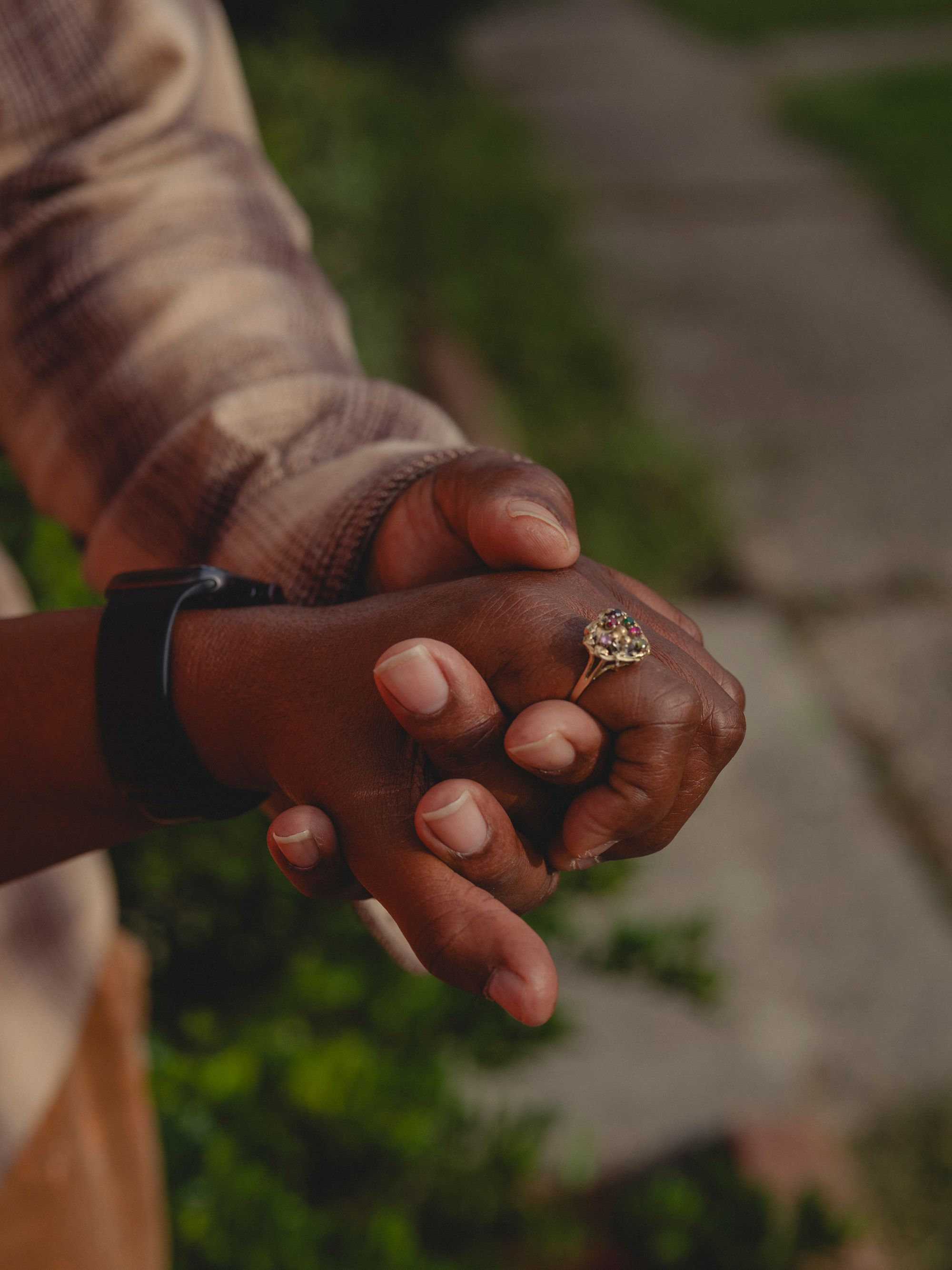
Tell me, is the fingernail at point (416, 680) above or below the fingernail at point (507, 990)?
above

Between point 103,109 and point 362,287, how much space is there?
11.5 ft

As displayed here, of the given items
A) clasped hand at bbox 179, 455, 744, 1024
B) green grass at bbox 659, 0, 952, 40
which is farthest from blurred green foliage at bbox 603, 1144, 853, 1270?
green grass at bbox 659, 0, 952, 40

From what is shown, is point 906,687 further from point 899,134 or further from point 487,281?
point 899,134

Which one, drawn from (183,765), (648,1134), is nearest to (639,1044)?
(648,1134)

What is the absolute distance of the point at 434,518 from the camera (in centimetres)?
114

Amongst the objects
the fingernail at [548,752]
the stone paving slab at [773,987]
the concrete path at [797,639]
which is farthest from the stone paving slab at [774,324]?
the fingernail at [548,752]

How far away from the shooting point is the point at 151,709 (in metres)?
0.99

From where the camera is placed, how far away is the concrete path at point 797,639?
2715 millimetres

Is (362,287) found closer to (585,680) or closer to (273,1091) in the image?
(273,1091)

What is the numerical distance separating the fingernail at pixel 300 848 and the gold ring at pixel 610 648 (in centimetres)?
24

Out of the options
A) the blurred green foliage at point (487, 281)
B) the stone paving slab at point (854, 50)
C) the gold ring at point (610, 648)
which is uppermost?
the gold ring at point (610, 648)

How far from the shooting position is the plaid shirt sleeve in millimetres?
1350

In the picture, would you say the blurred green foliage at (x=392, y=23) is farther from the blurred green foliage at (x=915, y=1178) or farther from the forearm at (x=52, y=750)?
the forearm at (x=52, y=750)

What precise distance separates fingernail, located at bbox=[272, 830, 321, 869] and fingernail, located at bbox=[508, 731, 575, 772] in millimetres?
174
